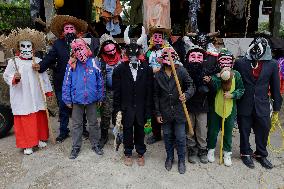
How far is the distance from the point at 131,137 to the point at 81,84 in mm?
1152

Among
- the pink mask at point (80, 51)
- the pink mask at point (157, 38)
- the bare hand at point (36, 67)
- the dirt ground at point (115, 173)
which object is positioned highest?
the pink mask at point (157, 38)

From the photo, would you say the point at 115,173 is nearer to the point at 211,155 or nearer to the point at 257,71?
the point at 211,155

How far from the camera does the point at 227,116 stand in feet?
16.2

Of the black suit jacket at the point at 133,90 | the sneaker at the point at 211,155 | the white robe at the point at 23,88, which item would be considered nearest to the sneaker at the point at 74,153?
the white robe at the point at 23,88

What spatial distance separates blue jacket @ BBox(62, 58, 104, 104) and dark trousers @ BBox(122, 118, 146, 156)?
74 cm

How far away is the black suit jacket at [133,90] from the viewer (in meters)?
4.88

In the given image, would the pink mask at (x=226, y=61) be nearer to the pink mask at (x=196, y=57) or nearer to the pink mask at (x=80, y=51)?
the pink mask at (x=196, y=57)

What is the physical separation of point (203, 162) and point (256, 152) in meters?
0.91

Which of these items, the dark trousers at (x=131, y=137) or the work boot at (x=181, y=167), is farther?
the dark trousers at (x=131, y=137)

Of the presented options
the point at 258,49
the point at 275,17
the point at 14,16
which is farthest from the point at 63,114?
the point at 14,16

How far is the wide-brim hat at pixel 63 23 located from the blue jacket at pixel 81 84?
89cm

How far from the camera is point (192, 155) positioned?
5.25 meters

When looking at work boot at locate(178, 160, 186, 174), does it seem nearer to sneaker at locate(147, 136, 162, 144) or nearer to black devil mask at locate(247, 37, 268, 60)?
sneaker at locate(147, 136, 162, 144)

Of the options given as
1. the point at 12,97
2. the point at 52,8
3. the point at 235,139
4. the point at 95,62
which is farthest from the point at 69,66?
the point at 235,139
